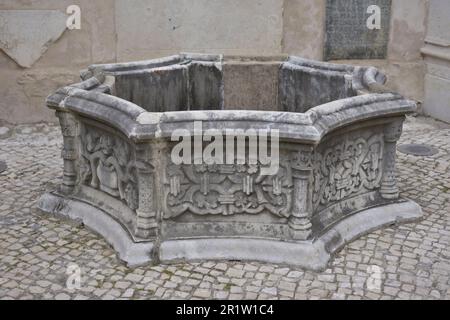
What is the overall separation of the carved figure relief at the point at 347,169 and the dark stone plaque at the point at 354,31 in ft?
11.7

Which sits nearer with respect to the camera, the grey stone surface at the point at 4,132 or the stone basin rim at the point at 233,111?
the stone basin rim at the point at 233,111

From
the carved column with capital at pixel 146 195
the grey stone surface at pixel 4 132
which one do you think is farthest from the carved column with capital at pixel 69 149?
the grey stone surface at pixel 4 132

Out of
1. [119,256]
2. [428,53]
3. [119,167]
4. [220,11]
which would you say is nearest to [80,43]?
[220,11]

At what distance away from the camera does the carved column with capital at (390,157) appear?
4969 millimetres

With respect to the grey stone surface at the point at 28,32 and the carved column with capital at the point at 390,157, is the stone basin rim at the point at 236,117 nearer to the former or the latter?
the carved column with capital at the point at 390,157

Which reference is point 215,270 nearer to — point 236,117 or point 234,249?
point 234,249

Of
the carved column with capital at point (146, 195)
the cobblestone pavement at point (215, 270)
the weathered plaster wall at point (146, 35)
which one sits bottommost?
the cobblestone pavement at point (215, 270)

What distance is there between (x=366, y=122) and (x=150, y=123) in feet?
5.54

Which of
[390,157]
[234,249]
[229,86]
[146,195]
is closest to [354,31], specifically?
[229,86]

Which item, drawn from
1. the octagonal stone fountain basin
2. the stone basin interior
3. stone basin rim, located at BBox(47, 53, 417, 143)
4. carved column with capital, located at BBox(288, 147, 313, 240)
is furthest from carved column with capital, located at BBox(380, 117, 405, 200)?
carved column with capital, located at BBox(288, 147, 313, 240)

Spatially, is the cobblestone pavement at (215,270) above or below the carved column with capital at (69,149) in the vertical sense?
below

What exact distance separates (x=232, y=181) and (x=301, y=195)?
50 cm

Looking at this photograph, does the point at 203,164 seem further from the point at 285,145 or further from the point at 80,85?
the point at 80,85

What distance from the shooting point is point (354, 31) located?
828 cm
